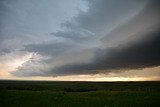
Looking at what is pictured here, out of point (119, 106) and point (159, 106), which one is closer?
point (159, 106)

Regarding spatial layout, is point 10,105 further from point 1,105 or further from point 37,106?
point 37,106

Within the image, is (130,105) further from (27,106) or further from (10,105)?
(10,105)

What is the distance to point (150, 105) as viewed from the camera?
29.9 metres

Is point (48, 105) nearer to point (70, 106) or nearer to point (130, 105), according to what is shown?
point (70, 106)

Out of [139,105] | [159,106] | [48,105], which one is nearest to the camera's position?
[159,106]

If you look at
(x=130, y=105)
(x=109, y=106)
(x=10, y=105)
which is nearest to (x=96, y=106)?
(x=109, y=106)

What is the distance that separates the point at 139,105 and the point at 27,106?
1508 cm

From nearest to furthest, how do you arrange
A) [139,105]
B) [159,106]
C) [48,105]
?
[159,106]
[139,105]
[48,105]

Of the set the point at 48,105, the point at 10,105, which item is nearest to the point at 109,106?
the point at 48,105

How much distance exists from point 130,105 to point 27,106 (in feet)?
45.8

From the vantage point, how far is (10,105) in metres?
33.0

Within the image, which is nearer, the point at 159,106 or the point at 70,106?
the point at 159,106

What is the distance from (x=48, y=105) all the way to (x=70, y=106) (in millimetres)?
3172

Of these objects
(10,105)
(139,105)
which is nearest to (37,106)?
(10,105)
